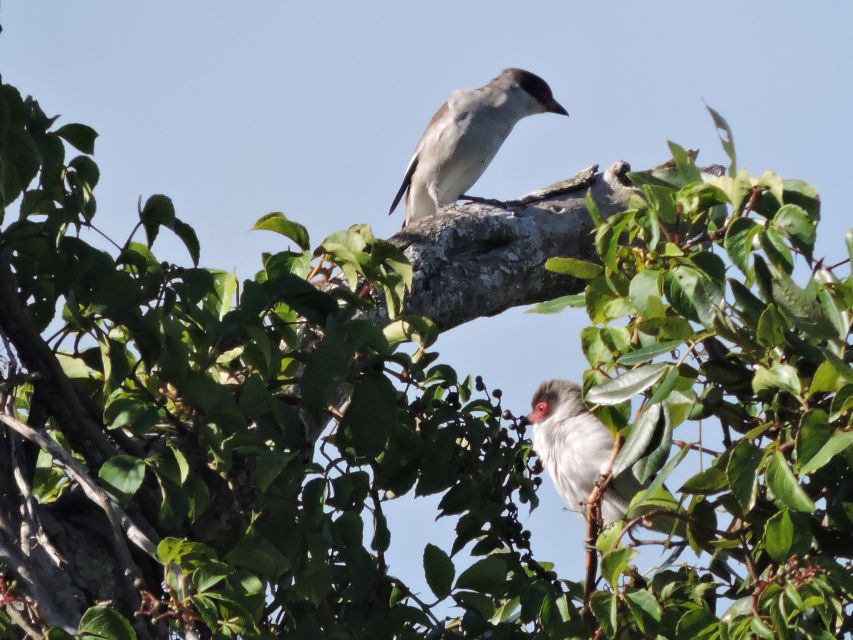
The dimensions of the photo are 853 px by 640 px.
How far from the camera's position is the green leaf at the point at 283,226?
2.83 metres

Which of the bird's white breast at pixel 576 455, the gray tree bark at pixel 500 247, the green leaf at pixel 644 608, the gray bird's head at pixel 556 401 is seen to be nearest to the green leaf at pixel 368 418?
the green leaf at pixel 644 608

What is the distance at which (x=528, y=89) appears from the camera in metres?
9.45

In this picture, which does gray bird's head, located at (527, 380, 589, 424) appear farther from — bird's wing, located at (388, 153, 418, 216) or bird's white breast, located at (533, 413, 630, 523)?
→ bird's wing, located at (388, 153, 418, 216)

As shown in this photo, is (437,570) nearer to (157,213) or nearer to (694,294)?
(694,294)

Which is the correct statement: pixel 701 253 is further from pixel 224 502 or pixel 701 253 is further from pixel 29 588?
pixel 29 588

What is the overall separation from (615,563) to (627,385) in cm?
38

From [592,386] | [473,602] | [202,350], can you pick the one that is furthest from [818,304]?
[202,350]

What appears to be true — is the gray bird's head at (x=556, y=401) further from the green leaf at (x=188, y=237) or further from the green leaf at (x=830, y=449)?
the green leaf at (x=830, y=449)

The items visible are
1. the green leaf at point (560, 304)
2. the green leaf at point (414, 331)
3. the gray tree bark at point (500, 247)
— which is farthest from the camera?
the gray tree bark at point (500, 247)

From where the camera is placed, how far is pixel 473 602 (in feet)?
8.23

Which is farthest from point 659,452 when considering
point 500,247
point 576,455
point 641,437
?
point 576,455

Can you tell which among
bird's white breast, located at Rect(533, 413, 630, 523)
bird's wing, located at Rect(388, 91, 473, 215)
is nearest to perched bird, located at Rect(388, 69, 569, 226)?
bird's wing, located at Rect(388, 91, 473, 215)

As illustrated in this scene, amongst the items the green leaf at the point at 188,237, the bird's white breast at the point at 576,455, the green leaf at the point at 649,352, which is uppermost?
the bird's white breast at the point at 576,455

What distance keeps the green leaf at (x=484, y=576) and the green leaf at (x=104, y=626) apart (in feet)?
2.81
